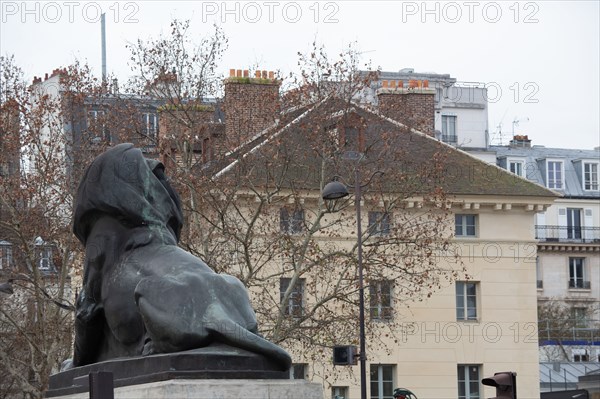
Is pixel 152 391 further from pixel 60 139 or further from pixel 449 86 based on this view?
pixel 449 86

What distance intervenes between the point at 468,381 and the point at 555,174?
43.2 metres

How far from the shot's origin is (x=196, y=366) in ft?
38.1

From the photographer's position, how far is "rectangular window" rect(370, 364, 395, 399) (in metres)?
49.6

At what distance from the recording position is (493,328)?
2024 inches

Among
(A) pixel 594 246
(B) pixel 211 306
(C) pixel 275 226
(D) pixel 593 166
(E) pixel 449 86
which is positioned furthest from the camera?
(D) pixel 593 166

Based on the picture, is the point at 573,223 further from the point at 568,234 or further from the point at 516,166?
the point at 516,166

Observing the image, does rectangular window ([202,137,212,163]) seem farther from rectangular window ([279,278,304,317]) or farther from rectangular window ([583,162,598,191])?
rectangular window ([583,162,598,191])

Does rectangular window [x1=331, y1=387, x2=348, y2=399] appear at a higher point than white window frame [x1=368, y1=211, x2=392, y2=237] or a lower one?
lower

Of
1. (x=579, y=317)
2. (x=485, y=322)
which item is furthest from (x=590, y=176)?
(x=485, y=322)

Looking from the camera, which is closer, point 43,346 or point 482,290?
point 43,346

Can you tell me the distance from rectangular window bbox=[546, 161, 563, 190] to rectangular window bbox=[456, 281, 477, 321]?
136ft

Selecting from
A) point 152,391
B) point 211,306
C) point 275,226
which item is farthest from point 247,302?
point 275,226

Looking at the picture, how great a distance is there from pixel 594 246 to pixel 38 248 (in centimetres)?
5302


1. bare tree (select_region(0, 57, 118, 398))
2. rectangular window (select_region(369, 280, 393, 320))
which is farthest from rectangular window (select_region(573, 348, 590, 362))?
bare tree (select_region(0, 57, 118, 398))
